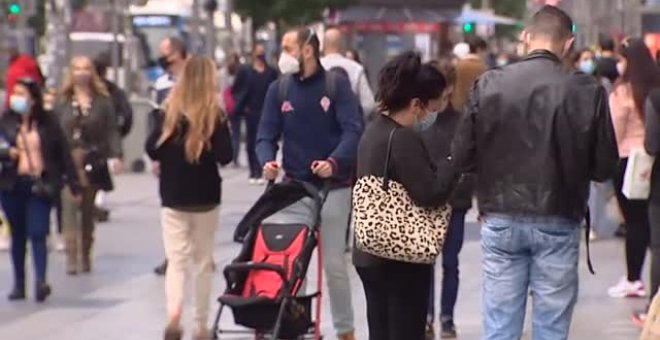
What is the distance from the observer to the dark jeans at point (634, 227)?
12.6 metres

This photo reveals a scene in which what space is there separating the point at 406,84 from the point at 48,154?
222 inches

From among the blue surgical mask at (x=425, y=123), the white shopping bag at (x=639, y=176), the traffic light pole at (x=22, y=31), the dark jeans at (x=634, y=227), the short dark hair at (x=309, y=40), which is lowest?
the traffic light pole at (x=22, y=31)

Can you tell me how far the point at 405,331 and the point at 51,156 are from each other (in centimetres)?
579

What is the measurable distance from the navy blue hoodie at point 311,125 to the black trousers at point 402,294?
249 cm

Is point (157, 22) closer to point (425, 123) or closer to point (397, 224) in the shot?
point (425, 123)

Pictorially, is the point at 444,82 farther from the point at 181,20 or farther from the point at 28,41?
the point at 181,20

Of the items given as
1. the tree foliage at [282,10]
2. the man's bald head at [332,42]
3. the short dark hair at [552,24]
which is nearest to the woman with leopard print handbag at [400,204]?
the short dark hair at [552,24]

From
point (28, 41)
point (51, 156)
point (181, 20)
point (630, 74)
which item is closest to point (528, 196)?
point (630, 74)

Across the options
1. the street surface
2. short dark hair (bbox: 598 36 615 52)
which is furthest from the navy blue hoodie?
short dark hair (bbox: 598 36 615 52)

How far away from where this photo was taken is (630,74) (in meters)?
11.9

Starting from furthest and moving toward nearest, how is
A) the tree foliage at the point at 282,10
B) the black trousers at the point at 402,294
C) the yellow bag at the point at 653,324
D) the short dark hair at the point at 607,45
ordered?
1. the tree foliage at the point at 282,10
2. the short dark hair at the point at 607,45
3. the black trousers at the point at 402,294
4. the yellow bag at the point at 653,324

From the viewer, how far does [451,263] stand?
10961 mm

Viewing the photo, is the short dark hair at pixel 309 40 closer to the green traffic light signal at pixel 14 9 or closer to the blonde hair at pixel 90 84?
the blonde hair at pixel 90 84

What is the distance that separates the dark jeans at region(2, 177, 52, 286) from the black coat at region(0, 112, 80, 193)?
109 mm
